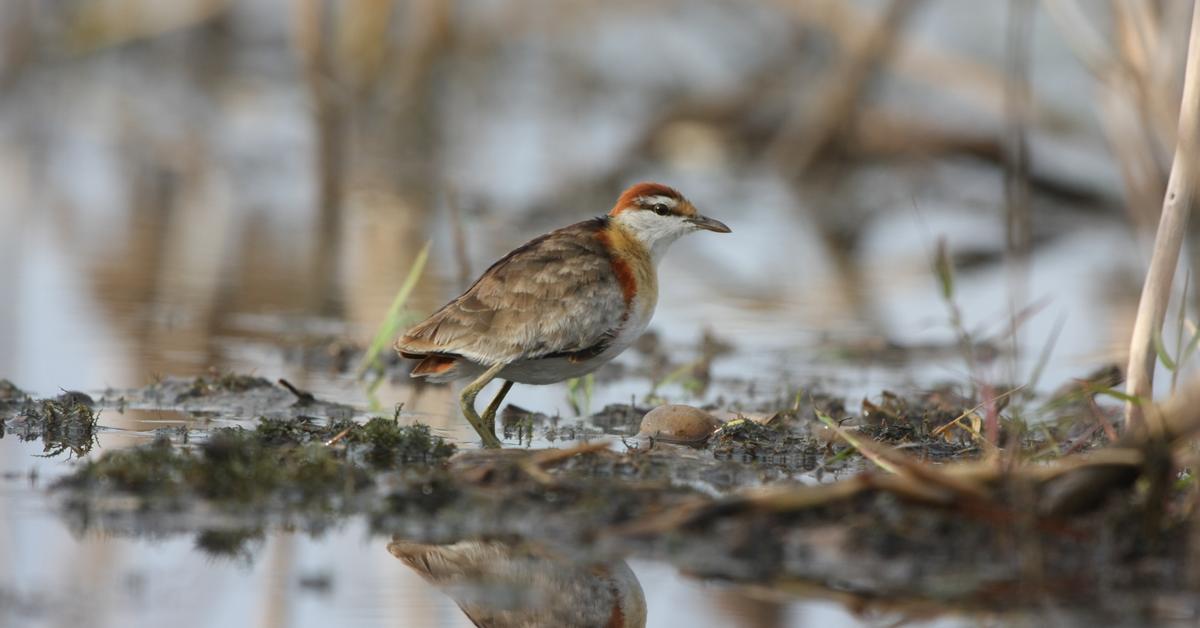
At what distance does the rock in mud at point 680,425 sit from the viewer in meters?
7.08

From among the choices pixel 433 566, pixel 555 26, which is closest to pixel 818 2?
pixel 555 26

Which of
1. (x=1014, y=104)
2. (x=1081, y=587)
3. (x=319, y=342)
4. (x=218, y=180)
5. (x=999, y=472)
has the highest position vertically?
(x=218, y=180)

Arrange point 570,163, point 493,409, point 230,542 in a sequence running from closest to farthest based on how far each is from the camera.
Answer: point 230,542 → point 493,409 → point 570,163

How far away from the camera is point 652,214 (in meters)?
7.97

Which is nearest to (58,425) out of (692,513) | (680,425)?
(680,425)

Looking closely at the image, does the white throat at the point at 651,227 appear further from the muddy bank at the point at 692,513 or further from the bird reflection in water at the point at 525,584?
the bird reflection in water at the point at 525,584

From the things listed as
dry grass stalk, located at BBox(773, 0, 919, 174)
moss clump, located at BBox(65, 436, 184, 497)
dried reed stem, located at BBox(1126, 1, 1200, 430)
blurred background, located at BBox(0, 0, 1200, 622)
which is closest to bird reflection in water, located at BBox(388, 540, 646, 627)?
moss clump, located at BBox(65, 436, 184, 497)

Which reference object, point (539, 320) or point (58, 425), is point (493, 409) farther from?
point (58, 425)

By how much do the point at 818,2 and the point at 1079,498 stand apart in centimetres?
1234

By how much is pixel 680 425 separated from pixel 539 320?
2.47 feet

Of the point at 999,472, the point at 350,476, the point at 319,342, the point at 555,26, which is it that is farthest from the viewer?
the point at 555,26

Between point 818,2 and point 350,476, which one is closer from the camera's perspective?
point 350,476

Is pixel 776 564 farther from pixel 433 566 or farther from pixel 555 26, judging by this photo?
pixel 555 26

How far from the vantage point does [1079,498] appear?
16.9 feet
